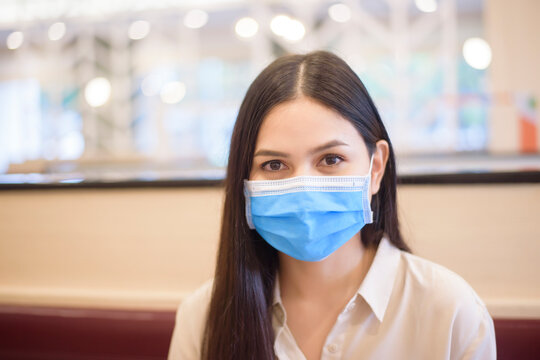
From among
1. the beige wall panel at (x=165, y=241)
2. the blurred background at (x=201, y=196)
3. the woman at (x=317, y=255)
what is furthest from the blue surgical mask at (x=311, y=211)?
the beige wall panel at (x=165, y=241)

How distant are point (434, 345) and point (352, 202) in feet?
1.25

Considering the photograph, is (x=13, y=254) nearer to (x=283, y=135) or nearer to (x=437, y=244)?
(x=283, y=135)

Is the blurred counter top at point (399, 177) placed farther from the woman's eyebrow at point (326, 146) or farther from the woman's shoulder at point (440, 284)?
the woman's eyebrow at point (326, 146)

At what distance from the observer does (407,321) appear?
3.28 ft

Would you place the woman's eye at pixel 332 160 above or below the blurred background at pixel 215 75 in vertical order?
below

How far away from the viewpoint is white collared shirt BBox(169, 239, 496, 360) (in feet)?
3.09

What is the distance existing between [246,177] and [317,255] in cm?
26

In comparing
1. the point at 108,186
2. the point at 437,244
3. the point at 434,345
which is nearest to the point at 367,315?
the point at 434,345

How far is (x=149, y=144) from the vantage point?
5730 mm

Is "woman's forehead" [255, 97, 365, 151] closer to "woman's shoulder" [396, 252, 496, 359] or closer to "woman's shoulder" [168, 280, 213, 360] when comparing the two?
"woman's shoulder" [396, 252, 496, 359]

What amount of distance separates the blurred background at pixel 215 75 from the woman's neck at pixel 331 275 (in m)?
0.87

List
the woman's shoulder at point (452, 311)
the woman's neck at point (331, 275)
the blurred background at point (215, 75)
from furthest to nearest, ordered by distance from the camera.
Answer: the blurred background at point (215, 75), the woman's neck at point (331, 275), the woman's shoulder at point (452, 311)

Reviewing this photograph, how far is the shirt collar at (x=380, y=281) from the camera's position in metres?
1.00

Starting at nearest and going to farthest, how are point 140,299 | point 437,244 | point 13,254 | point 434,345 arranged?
point 434,345 → point 437,244 → point 140,299 → point 13,254
